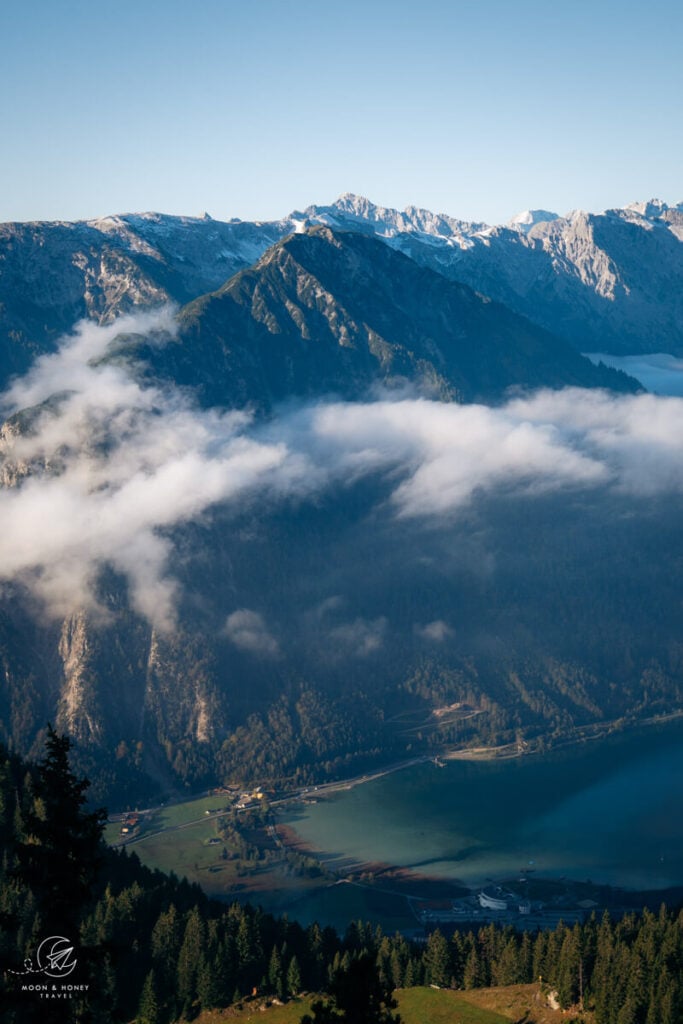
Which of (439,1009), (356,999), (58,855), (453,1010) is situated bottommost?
(453,1010)

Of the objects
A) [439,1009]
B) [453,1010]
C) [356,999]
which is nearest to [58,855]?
[356,999]

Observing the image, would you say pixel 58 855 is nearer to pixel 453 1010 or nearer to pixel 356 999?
pixel 356 999

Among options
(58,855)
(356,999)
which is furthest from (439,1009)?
(58,855)

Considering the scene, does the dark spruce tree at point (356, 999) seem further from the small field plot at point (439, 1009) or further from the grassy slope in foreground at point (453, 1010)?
the small field plot at point (439, 1009)

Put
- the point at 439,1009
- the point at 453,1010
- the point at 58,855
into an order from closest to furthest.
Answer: the point at 58,855
the point at 453,1010
the point at 439,1009

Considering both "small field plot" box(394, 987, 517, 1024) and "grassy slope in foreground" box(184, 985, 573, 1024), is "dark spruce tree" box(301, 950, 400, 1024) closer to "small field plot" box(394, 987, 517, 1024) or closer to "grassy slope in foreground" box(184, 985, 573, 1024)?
"grassy slope in foreground" box(184, 985, 573, 1024)

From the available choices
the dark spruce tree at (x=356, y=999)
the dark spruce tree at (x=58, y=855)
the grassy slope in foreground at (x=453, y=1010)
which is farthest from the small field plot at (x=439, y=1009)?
the dark spruce tree at (x=58, y=855)

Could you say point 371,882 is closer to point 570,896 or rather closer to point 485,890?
point 485,890

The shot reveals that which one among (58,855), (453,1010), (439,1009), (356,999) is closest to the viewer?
(58,855)

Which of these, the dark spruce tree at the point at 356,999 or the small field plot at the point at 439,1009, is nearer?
the dark spruce tree at the point at 356,999

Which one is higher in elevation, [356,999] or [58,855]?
[58,855]

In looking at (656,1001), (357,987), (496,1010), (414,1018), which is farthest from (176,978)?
(357,987)

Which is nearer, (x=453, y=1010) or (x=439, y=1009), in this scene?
(x=453, y=1010)
